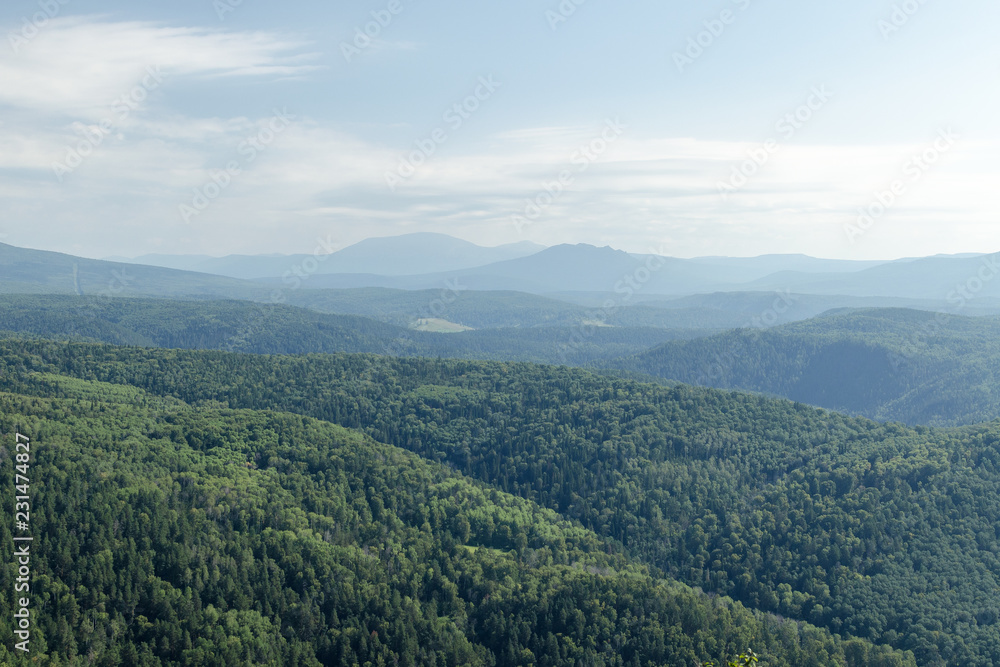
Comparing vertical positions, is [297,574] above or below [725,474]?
above

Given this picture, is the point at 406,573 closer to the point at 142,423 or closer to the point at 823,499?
the point at 142,423

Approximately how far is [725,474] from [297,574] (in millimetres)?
93167

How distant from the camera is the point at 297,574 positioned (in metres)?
89.1

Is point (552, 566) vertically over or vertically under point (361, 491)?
under

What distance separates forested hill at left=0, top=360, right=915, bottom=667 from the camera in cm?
7538

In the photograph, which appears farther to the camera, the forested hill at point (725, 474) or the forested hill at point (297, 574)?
the forested hill at point (725, 474)

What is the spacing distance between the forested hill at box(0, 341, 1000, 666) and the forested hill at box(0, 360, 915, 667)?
12.5 m

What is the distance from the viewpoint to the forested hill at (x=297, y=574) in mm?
75375

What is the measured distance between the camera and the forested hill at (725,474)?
107 metres

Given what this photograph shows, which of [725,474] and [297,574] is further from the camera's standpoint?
[725,474]

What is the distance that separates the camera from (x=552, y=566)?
106 metres

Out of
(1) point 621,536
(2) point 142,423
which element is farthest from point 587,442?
(2) point 142,423

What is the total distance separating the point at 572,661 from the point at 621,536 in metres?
52.1

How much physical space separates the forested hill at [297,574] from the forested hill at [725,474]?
12487mm
